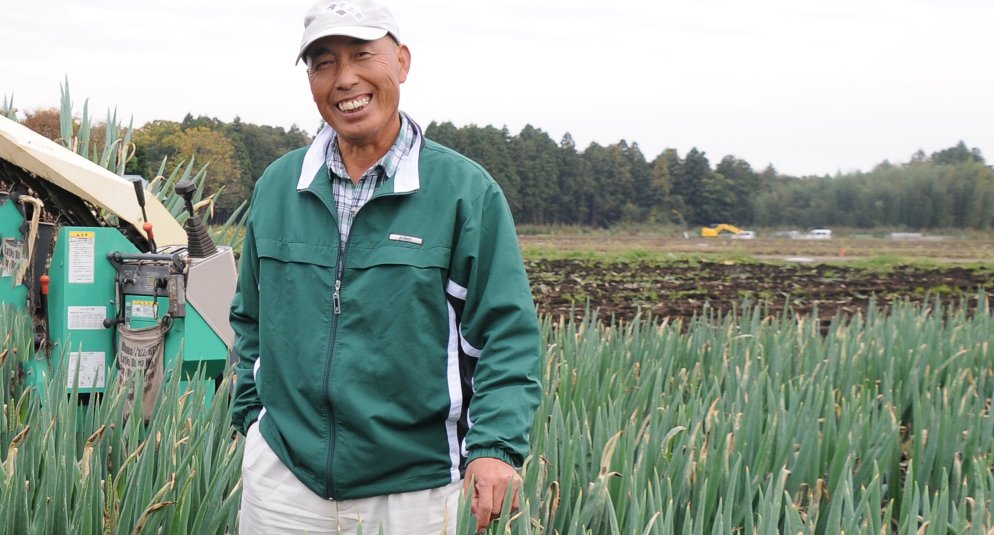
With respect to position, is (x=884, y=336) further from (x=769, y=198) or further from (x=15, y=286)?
(x=769, y=198)

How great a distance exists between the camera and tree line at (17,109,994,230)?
49.4 metres

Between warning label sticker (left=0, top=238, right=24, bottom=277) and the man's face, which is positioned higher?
the man's face

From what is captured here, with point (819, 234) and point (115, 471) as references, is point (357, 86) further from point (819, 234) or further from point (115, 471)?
point (819, 234)

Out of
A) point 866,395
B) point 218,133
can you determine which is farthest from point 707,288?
point 866,395

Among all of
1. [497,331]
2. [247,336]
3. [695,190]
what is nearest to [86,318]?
[247,336]

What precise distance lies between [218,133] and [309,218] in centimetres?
618

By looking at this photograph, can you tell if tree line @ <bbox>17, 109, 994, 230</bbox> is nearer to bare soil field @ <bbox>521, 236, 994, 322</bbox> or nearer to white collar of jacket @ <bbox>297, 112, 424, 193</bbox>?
bare soil field @ <bbox>521, 236, 994, 322</bbox>

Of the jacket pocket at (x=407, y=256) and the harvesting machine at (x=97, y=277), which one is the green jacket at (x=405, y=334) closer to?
the jacket pocket at (x=407, y=256)

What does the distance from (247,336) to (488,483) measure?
562mm

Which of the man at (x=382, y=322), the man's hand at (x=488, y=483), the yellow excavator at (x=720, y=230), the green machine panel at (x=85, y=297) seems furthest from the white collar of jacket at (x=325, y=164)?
the yellow excavator at (x=720, y=230)

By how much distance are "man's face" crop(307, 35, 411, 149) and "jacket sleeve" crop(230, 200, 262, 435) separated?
0.93 feet

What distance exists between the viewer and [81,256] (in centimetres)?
370

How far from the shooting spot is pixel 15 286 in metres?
3.82

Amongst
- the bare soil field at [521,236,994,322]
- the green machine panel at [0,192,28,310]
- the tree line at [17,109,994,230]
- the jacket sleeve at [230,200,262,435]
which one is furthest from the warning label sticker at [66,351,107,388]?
the tree line at [17,109,994,230]
